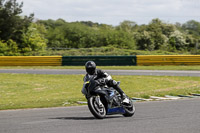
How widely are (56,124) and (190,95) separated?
921 centimetres

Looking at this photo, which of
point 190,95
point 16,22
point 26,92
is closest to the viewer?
point 190,95

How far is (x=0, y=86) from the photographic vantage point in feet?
73.9

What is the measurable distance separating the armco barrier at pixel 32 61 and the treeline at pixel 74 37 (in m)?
9.40

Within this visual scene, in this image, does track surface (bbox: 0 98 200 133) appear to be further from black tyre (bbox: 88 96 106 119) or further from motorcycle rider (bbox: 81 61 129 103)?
motorcycle rider (bbox: 81 61 129 103)

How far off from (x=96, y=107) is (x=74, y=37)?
71.6 m

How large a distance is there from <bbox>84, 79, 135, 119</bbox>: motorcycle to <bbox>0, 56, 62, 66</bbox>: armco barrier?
1049 inches

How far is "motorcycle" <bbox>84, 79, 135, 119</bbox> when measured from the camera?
9.34 m

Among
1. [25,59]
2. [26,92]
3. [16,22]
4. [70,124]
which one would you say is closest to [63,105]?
[70,124]

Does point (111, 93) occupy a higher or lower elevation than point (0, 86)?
higher

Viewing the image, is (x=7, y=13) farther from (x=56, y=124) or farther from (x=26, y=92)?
(x=56, y=124)

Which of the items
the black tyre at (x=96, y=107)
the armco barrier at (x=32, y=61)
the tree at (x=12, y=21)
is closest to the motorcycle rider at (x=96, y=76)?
the black tyre at (x=96, y=107)

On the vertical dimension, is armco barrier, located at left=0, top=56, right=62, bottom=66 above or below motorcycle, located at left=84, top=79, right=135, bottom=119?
below

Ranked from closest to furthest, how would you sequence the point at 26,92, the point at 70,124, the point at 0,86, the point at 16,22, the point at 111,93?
1. the point at 70,124
2. the point at 111,93
3. the point at 26,92
4. the point at 0,86
5. the point at 16,22

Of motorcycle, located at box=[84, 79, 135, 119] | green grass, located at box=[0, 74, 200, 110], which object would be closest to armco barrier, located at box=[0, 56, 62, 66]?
green grass, located at box=[0, 74, 200, 110]
